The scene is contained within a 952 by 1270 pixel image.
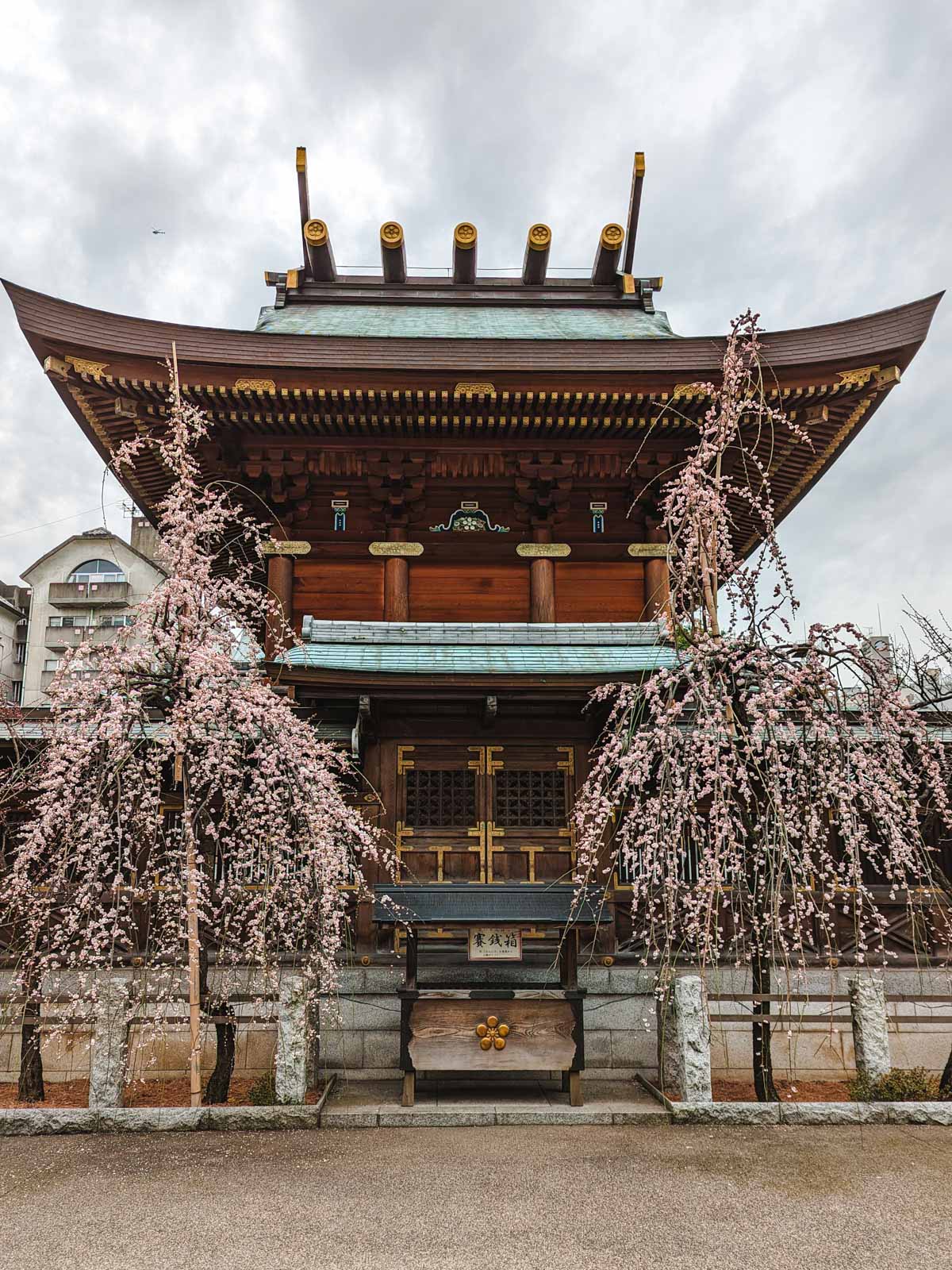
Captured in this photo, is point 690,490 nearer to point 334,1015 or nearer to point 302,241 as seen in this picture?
point 334,1015

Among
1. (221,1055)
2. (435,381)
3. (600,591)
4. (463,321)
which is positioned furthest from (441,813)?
(463,321)

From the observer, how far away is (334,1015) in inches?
316

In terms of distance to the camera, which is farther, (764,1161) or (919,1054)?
(919,1054)

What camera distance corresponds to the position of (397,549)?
1115 centimetres

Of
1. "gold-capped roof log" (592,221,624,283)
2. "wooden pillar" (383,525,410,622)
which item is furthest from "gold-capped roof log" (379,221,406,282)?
"wooden pillar" (383,525,410,622)

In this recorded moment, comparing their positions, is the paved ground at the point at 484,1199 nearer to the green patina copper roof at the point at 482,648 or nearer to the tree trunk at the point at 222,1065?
the tree trunk at the point at 222,1065

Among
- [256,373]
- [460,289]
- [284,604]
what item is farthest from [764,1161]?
[460,289]

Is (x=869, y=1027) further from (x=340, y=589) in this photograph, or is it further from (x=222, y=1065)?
(x=340, y=589)

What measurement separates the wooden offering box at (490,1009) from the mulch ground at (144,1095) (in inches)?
45.9

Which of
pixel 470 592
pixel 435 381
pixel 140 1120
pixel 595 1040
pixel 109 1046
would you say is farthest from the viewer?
pixel 470 592

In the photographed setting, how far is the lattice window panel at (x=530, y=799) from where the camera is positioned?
31.5 feet

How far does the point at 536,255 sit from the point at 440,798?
10.7 m

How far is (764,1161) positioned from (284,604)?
7.96 metres

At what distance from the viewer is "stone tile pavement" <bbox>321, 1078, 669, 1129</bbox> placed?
22.2ft
